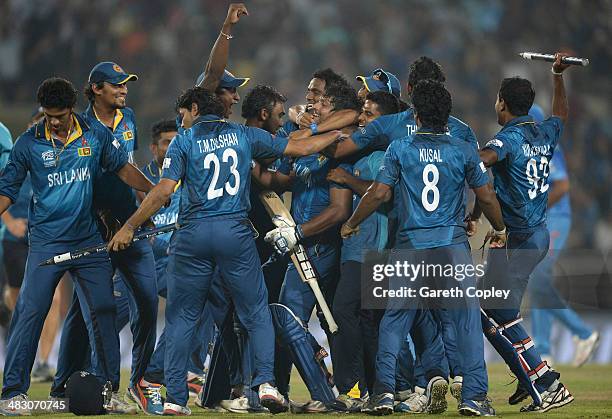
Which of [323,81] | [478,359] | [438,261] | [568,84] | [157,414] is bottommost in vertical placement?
[157,414]

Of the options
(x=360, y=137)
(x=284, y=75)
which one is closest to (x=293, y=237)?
(x=360, y=137)

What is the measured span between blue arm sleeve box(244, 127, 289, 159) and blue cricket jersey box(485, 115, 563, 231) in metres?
1.40

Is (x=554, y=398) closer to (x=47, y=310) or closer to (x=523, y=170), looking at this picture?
(x=523, y=170)

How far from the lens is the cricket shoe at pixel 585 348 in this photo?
10.4 meters

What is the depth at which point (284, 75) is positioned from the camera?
58.2 feet

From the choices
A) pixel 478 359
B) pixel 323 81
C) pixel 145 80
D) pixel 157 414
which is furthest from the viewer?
pixel 145 80

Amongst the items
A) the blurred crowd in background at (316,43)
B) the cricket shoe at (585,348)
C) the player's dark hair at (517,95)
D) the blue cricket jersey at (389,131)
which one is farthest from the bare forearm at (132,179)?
the blurred crowd in background at (316,43)

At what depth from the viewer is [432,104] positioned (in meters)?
6.53

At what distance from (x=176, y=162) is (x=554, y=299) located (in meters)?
5.27

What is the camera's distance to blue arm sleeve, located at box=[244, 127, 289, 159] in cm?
683

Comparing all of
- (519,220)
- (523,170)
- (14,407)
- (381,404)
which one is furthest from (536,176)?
(14,407)

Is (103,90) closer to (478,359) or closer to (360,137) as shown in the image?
(360,137)

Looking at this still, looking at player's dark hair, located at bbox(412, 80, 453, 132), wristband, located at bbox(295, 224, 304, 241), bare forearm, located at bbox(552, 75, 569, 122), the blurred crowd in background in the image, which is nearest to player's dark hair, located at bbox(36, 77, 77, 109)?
wristband, located at bbox(295, 224, 304, 241)

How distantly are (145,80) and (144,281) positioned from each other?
10.8m
